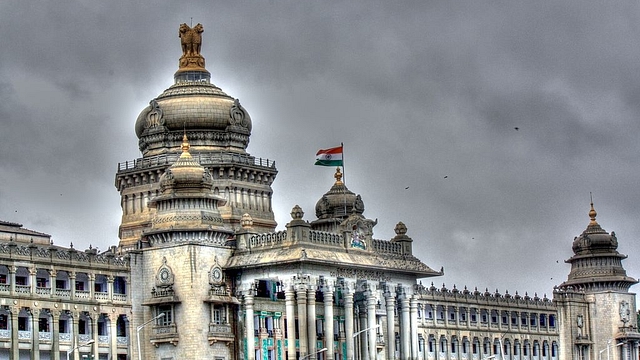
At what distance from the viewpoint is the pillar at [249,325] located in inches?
4281

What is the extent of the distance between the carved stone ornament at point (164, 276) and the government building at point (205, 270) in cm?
9

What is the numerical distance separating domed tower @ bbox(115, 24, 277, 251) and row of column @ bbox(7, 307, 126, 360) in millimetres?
17353

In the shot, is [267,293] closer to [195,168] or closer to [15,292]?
[195,168]

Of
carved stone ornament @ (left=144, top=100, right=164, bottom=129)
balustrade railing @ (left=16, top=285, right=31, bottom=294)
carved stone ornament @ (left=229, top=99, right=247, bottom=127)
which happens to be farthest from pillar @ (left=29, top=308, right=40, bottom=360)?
carved stone ornament @ (left=229, top=99, right=247, bottom=127)

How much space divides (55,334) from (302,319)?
17294 mm

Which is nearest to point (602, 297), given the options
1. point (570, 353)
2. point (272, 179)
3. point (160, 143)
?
point (570, 353)

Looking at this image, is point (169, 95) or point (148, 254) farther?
point (169, 95)

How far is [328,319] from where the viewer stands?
110 m

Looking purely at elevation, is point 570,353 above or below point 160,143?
below

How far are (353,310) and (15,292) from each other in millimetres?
27748

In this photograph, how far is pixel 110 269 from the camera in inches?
4294

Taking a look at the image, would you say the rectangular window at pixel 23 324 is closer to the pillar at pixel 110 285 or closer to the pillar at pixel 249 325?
the pillar at pixel 110 285

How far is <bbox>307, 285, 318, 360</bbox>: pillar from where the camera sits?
108 m

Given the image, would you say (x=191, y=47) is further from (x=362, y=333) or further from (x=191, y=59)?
(x=362, y=333)
